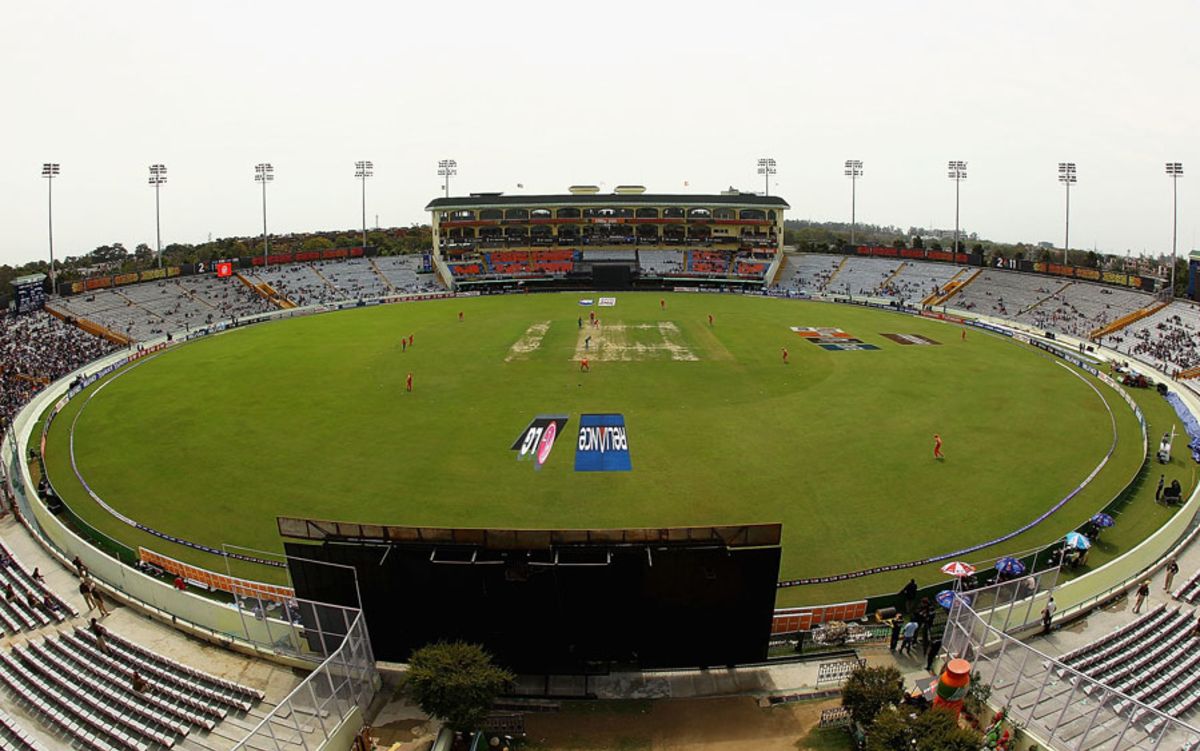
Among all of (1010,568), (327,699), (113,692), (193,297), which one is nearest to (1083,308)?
(1010,568)

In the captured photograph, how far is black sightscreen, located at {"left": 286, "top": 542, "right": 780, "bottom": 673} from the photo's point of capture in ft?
53.7

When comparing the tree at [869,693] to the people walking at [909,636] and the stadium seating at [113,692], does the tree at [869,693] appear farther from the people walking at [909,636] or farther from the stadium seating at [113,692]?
the stadium seating at [113,692]

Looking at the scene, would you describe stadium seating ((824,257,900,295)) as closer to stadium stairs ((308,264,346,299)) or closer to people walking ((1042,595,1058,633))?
stadium stairs ((308,264,346,299))

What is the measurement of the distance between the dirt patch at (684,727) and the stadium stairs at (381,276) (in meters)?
85.0

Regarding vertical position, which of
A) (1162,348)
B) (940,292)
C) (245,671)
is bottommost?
(245,671)

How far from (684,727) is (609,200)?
96.5 meters

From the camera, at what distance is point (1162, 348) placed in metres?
54.2

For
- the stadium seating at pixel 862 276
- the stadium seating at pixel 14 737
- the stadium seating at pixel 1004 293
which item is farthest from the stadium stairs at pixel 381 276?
the stadium seating at pixel 14 737

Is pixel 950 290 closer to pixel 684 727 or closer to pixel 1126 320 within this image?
pixel 1126 320

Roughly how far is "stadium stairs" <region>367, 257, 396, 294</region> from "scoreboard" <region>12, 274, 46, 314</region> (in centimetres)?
3686

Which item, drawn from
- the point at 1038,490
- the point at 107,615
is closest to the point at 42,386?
the point at 107,615

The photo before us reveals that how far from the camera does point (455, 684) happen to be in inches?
559

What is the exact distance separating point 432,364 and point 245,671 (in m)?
34.9

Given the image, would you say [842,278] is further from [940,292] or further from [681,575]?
[681,575]
